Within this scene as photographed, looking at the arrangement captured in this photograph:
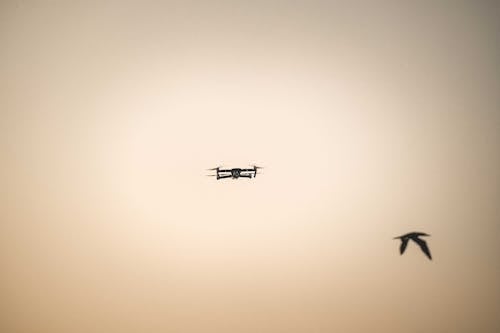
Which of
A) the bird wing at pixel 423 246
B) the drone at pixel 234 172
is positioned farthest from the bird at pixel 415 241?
the drone at pixel 234 172

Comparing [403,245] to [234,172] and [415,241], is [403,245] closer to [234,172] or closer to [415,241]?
[415,241]

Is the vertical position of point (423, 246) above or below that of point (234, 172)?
below

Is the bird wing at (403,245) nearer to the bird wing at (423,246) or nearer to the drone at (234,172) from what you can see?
the bird wing at (423,246)

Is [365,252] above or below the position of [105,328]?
above

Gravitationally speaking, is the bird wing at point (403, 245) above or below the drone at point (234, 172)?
below

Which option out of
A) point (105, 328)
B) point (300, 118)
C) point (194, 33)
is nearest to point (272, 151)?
point (300, 118)

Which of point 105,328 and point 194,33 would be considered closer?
point 194,33

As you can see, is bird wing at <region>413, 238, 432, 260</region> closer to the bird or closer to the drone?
the bird

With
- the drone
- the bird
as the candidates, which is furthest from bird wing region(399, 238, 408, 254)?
the drone

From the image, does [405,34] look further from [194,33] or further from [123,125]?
[123,125]

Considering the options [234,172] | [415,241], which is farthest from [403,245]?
[234,172]

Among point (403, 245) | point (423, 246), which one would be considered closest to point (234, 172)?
point (403, 245)
